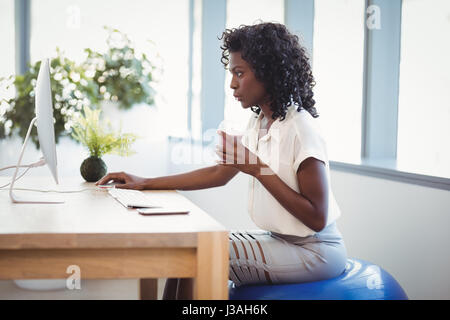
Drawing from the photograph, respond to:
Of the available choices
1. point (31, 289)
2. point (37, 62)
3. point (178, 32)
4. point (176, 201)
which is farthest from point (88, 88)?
point (176, 201)

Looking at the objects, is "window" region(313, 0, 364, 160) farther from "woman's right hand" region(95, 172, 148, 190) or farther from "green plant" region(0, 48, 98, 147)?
"green plant" region(0, 48, 98, 147)

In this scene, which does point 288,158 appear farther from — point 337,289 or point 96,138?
point 96,138

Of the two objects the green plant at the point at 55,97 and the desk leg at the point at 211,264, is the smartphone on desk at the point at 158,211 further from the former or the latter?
the green plant at the point at 55,97

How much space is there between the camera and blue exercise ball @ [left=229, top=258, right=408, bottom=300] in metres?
1.57

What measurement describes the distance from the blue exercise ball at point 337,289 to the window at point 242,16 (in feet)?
8.78

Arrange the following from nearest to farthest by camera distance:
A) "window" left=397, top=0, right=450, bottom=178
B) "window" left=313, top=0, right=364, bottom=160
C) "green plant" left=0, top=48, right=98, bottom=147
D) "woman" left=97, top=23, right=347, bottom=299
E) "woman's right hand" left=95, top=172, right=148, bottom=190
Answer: "woman" left=97, top=23, right=347, bottom=299
"woman's right hand" left=95, top=172, right=148, bottom=190
"window" left=397, top=0, right=450, bottom=178
"window" left=313, top=0, right=364, bottom=160
"green plant" left=0, top=48, right=98, bottom=147

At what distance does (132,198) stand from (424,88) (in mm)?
1566

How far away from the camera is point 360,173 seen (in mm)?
2549

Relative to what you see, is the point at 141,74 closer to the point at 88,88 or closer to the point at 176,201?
the point at 88,88

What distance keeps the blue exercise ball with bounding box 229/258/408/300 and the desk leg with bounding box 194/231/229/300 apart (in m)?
0.40

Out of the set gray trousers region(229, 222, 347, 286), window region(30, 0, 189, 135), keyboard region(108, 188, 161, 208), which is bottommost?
gray trousers region(229, 222, 347, 286)

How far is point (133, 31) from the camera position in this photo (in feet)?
16.2

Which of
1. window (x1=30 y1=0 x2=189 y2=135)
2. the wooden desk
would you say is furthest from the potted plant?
window (x1=30 y1=0 x2=189 y2=135)

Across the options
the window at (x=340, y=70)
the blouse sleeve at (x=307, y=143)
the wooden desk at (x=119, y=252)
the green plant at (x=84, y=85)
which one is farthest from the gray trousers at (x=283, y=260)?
the green plant at (x=84, y=85)
